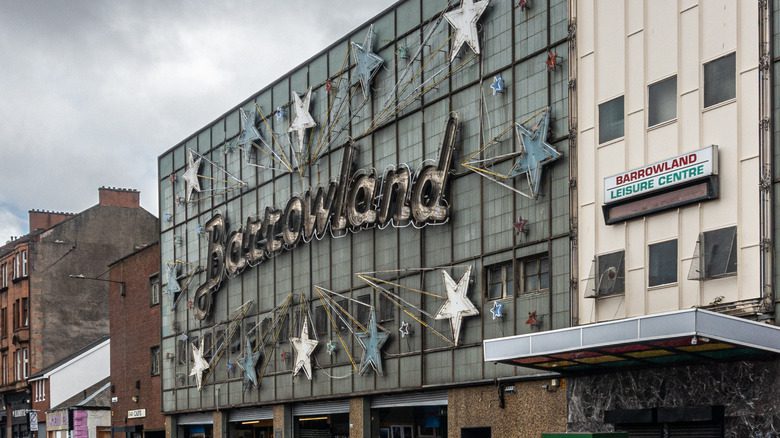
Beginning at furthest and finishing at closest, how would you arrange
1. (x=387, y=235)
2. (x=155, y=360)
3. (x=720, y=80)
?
(x=155, y=360), (x=387, y=235), (x=720, y=80)

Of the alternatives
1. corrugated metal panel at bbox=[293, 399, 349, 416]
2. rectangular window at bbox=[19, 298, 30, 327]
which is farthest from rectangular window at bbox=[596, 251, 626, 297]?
rectangular window at bbox=[19, 298, 30, 327]

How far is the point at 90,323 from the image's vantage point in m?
77.9

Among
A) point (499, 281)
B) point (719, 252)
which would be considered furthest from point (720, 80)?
point (499, 281)

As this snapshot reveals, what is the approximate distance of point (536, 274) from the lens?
30.4 meters

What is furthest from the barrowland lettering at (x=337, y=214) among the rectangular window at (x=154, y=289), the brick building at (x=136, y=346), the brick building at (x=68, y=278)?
the brick building at (x=68, y=278)

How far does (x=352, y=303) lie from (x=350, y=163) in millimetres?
4650

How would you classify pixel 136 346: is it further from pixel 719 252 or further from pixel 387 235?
pixel 719 252

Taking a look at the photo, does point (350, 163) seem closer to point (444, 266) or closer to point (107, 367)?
point (444, 266)

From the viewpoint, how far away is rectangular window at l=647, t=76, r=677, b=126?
26.4 metres

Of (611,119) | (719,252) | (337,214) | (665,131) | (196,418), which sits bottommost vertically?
(196,418)

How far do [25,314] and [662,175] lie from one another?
60831mm

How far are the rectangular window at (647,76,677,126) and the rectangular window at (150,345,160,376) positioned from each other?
1315 inches

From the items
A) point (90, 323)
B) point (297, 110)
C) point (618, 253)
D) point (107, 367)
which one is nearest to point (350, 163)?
point (297, 110)

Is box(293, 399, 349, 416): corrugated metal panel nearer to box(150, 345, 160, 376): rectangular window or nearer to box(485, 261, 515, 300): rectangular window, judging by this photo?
box(485, 261, 515, 300): rectangular window
